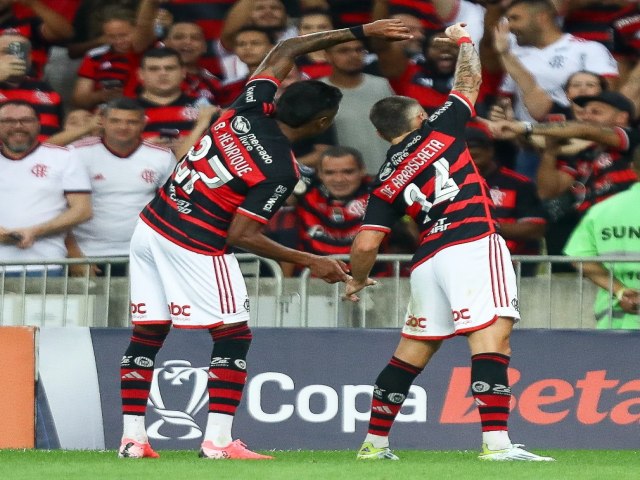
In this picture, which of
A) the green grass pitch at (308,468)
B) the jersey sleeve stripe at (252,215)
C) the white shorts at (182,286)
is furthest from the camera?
the white shorts at (182,286)

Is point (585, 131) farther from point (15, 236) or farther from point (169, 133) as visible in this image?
point (15, 236)

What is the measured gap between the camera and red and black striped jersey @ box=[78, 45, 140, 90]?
12.4m

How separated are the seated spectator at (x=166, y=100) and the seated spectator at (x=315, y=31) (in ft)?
3.07

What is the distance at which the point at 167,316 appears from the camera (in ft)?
26.2

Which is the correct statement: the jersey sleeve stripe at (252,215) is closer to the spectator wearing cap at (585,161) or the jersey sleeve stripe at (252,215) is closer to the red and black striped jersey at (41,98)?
the spectator wearing cap at (585,161)

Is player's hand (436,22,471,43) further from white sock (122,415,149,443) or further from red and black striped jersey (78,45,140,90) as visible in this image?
red and black striped jersey (78,45,140,90)

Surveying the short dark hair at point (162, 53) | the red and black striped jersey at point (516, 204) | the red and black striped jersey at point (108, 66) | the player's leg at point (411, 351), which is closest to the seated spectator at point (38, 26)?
the red and black striped jersey at point (108, 66)

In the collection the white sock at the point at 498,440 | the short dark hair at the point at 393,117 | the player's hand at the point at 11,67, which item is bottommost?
the white sock at the point at 498,440

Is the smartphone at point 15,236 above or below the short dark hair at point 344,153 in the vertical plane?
below

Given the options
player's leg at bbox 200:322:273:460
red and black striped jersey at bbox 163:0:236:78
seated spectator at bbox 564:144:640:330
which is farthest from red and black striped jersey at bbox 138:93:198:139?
player's leg at bbox 200:322:273:460

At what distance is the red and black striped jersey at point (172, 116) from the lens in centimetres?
1154

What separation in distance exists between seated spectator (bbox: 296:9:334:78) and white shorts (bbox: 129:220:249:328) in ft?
13.3

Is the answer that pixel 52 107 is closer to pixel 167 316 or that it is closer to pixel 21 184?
pixel 21 184

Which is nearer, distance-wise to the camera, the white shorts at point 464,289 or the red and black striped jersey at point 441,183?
the white shorts at point 464,289
